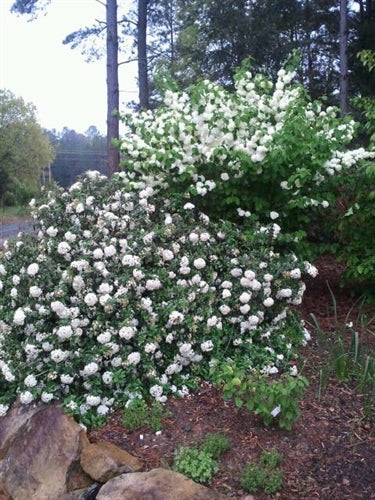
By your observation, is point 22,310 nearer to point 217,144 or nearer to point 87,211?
point 87,211

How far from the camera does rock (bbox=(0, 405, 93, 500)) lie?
278cm

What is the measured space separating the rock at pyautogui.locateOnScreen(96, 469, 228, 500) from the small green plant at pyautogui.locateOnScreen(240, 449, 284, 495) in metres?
0.15

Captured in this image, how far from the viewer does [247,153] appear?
443 centimetres

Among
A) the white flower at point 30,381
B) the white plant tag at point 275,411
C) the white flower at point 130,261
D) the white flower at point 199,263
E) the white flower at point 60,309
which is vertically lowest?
the white plant tag at point 275,411

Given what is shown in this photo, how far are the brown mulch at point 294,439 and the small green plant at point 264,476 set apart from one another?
0.12 ft

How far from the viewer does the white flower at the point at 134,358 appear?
3193 mm

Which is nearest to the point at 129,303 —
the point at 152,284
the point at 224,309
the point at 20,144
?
the point at 152,284

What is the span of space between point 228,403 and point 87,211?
184cm

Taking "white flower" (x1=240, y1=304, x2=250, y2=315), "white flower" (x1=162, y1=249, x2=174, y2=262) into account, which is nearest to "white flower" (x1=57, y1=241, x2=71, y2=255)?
"white flower" (x1=162, y1=249, x2=174, y2=262)

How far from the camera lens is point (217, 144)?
4.67 m

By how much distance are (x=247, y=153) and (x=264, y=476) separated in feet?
8.67

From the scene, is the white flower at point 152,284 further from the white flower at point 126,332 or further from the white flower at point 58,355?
the white flower at point 58,355

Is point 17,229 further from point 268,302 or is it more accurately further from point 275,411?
point 275,411

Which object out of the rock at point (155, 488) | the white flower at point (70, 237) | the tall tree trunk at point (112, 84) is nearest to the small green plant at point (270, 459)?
the rock at point (155, 488)
